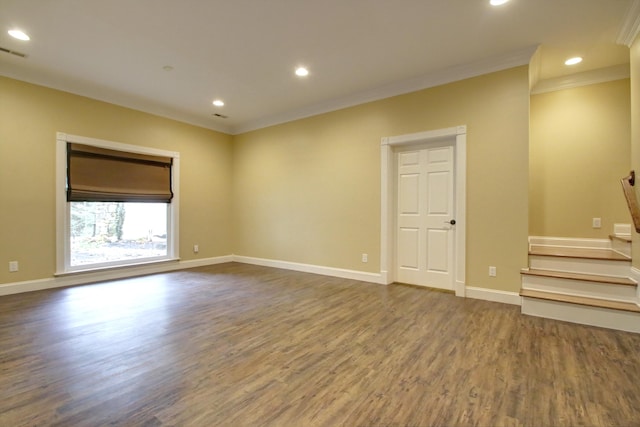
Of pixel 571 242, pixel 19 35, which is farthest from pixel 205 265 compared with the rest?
pixel 571 242

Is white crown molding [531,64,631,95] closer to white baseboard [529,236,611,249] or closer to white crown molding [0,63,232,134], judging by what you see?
white baseboard [529,236,611,249]

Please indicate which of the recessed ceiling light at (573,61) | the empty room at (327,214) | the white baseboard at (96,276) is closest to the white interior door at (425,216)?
the empty room at (327,214)

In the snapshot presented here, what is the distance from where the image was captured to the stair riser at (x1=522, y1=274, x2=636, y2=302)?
2.96m

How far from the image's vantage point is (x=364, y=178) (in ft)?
15.6

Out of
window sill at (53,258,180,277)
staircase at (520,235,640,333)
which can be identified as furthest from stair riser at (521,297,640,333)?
window sill at (53,258,180,277)

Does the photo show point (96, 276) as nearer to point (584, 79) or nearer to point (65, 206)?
point (65, 206)

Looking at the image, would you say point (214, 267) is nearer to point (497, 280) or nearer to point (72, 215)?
point (72, 215)

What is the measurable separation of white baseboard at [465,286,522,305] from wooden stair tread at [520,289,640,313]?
0.20 m

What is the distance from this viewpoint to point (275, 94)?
15.7 ft

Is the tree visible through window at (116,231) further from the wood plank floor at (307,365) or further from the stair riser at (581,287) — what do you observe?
the stair riser at (581,287)

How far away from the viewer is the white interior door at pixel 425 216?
4.13 meters

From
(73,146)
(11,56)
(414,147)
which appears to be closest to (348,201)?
(414,147)

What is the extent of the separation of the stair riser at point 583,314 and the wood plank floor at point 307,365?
0.43ft

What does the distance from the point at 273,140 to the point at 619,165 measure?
5260 millimetres
